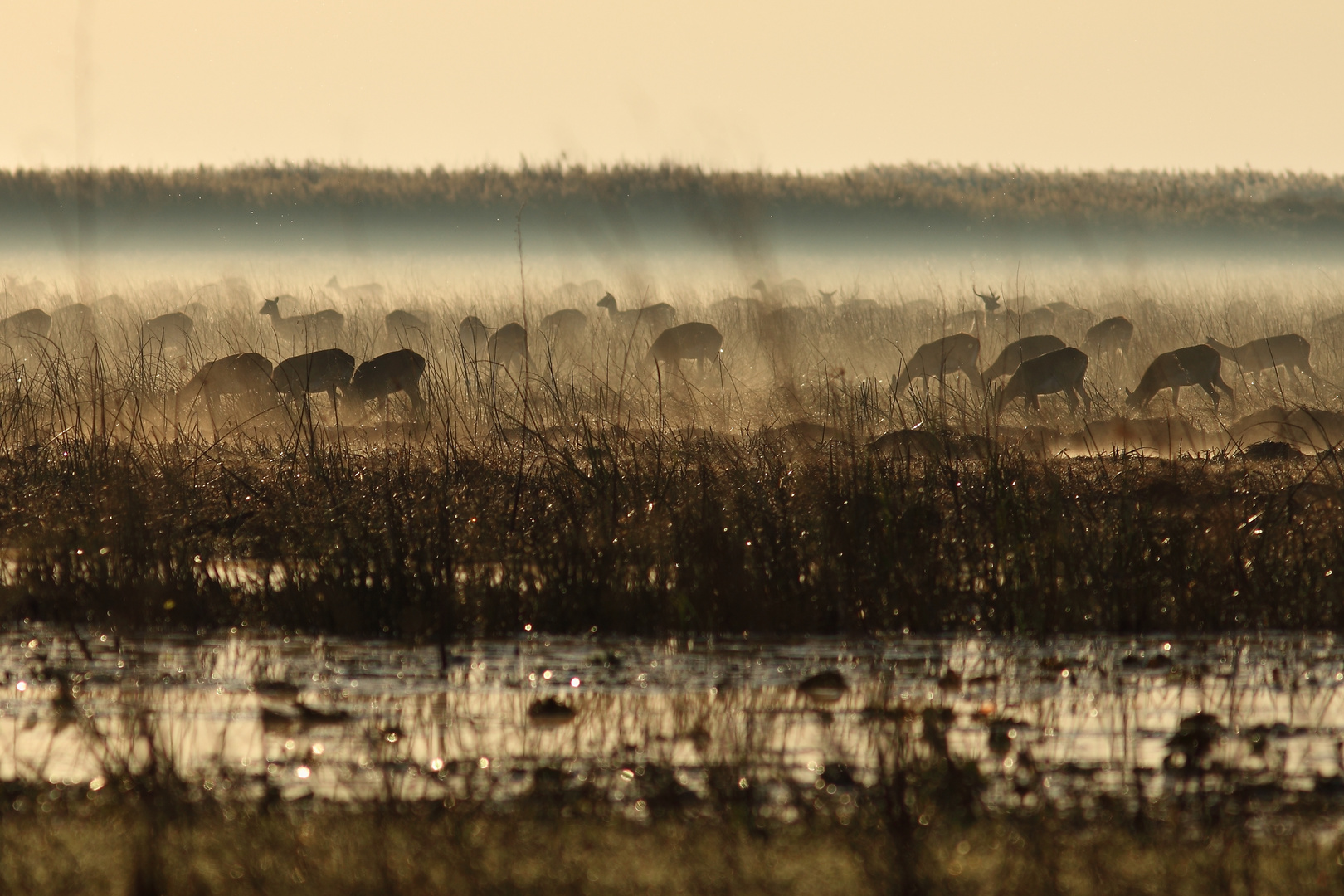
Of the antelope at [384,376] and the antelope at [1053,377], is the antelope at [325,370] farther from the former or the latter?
the antelope at [1053,377]

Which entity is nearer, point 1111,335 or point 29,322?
point 1111,335

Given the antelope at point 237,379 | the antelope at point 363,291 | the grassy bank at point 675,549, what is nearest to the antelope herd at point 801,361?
the antelope at point 237,379

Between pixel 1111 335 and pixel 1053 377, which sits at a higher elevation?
pixel 1111 335

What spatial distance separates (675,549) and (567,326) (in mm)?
15528

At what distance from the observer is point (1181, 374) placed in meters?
14.8

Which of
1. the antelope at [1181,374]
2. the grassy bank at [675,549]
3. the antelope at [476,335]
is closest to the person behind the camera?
the grassy bank at [675,549]

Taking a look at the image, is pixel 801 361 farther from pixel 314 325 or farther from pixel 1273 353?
pixel 314 325

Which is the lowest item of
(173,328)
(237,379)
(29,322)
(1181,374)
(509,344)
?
(1181,374)

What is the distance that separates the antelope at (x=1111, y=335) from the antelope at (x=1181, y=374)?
10.1 ft

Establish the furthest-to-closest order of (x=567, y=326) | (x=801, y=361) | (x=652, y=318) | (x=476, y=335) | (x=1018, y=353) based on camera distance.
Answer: (x=652, y=318), (x=567, y=326), (x=476, y=335), (x=801, y=361), (x=1018, y=353)

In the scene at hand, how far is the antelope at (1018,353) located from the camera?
14.9 metres

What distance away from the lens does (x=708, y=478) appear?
7406mm

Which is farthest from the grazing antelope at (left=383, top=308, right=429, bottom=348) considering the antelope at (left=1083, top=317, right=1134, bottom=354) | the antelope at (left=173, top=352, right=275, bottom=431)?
the antelope at (left=1083, top=317, right=1134, bottom=354)

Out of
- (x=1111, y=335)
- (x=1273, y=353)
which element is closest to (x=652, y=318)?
(x=1111, y=335)
